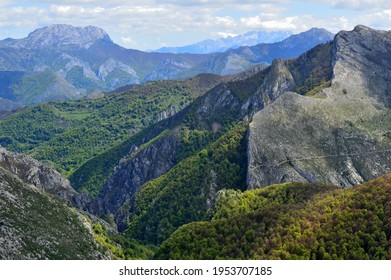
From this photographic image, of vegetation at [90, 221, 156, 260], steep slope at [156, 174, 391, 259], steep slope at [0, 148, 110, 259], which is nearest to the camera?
steep slope at [0, 148, 110, 259]

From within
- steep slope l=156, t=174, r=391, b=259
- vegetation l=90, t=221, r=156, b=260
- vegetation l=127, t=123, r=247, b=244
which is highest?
steep slope l=156, t=174, r=391, b=259

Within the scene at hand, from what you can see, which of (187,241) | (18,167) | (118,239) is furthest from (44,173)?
(187,241)


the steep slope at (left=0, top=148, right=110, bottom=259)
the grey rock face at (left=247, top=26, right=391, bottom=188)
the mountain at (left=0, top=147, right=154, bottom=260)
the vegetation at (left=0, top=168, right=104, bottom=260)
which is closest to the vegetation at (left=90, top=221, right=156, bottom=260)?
the mountain at (left=0, top=147, right=154, bottom=260)

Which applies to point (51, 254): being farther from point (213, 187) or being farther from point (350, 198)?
point (213, 187)

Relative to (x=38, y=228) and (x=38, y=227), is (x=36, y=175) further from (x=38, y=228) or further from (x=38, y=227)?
(x=38, y=228)

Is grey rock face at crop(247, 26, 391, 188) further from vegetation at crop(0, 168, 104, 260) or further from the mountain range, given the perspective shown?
vegetation at crop(0, 168, 104, 260)

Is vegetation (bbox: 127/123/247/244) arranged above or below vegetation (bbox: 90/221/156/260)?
below

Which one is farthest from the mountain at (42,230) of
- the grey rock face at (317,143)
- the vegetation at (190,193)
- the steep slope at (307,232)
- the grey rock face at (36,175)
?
the grey rock face at (317,143)

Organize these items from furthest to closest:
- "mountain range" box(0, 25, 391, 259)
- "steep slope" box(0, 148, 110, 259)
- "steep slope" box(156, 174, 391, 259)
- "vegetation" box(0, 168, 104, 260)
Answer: "mountain range" box(0, 25, 391, 259)
"steep slope" box(156, 174, 391, 259)
"vegetation" box(0, 168, 104, 260)
"steep slope" box(0, 148, 110, 259)
